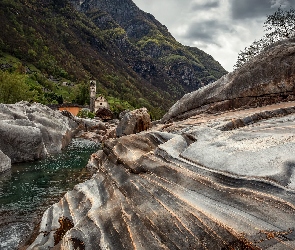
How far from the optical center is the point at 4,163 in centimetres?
2603

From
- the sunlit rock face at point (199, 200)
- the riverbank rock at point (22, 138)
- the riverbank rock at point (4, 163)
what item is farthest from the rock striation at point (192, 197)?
the riverbank rock at point (22, 138)

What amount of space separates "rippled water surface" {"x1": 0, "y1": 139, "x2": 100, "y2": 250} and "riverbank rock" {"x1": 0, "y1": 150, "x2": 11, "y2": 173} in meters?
0.54

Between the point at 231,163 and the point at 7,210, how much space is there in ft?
42.3

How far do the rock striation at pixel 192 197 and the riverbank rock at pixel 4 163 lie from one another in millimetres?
13927

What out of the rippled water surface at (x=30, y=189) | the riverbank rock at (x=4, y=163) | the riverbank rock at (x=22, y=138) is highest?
the riverbank rock at (x=22, y=138)

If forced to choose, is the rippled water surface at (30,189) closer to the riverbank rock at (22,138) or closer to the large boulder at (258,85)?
the riverbank rock at (22,138)

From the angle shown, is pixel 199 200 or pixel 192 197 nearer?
pixel 199 200

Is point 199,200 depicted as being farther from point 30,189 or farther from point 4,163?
point 4,163

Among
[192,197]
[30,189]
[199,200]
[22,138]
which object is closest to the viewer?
[199,200]

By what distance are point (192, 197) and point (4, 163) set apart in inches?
857

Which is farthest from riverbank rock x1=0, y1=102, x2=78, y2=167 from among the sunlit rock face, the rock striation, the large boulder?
the sunlit rock face

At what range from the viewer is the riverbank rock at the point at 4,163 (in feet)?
83.9

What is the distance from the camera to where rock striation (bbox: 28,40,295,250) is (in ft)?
22.9

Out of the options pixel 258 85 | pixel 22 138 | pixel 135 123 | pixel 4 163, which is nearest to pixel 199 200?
pixel 258 85
